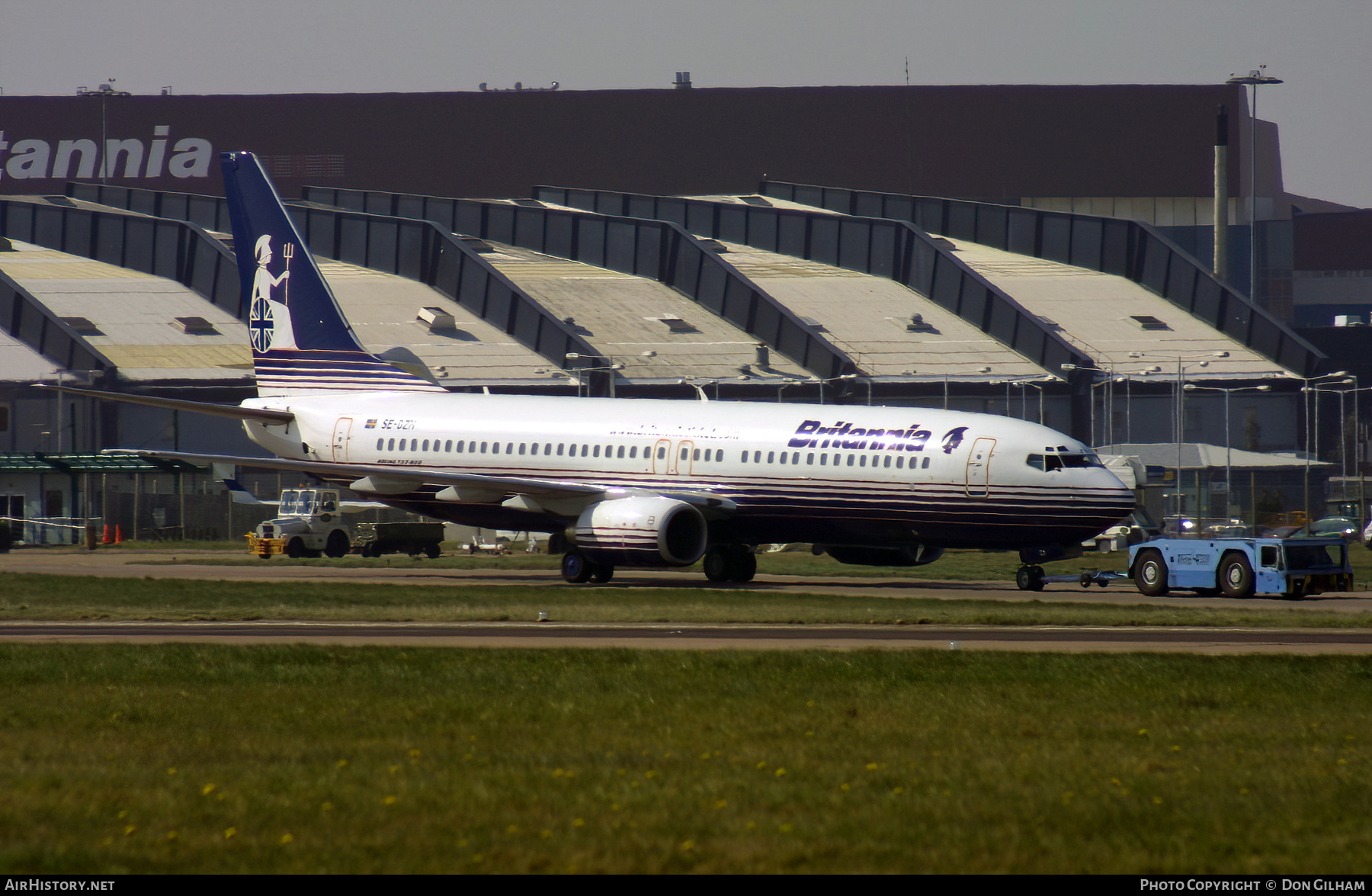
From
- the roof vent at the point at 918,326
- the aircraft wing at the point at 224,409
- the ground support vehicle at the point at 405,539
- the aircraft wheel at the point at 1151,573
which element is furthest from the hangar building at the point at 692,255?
the aircraft wheel at the point at 1151,573

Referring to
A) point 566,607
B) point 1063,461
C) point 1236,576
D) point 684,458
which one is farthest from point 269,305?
point 1236,576

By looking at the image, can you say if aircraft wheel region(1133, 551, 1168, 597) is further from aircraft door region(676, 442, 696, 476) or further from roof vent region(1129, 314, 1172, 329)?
roof vent region(1129, 314, 1172, 329)

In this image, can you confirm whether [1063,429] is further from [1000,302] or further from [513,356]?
[513,356]

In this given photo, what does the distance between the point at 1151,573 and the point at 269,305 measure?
88.3ft

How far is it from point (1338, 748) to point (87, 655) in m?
15.8

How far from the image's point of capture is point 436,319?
3652 inches

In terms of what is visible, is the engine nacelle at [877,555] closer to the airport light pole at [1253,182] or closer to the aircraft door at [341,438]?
the aircraft door at [341,438]

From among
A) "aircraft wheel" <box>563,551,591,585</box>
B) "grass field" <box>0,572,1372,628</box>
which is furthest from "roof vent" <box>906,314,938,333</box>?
"grass field" <box>0,572,1372,628</box>

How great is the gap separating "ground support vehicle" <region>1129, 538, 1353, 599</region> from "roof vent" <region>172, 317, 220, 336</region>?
2475 inches

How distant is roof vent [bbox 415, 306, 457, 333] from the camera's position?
→ 3639 inches

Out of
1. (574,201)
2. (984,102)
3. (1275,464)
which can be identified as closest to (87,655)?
(1275,464)

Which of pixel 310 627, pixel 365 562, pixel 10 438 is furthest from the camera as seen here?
pixel 10 438

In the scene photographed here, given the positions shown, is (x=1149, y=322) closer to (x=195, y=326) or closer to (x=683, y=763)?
(x=195, y=326)

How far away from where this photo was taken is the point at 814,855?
1086 centimetres
